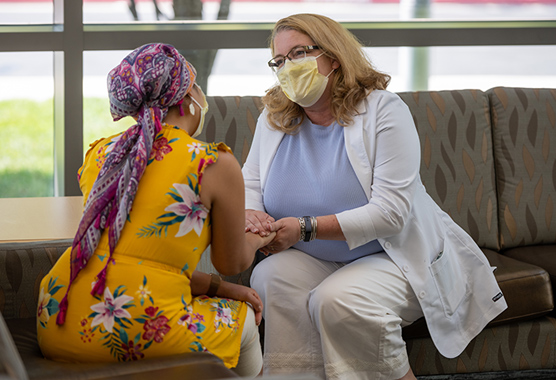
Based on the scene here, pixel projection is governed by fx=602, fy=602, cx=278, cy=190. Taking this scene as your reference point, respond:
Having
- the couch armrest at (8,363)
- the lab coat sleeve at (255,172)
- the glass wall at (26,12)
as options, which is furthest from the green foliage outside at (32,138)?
the couch armrest at (8,363)

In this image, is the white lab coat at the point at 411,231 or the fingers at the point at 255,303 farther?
the white lab coat at the point at 411,231

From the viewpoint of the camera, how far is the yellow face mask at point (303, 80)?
1.89 m

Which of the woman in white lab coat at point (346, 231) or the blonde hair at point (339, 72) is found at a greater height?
the blonde hair at point (339, 72)

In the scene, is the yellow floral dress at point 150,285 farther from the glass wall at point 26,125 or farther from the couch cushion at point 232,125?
the glass wall at point 26,125

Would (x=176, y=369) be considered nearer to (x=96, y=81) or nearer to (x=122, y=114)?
(x=122, y=114)

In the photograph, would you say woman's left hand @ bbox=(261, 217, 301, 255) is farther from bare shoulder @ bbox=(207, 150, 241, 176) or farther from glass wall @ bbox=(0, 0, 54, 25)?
glass wall @ bbox=(0, 0, 54, 25)

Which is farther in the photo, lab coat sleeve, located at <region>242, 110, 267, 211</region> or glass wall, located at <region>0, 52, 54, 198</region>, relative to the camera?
glass wall, located at <region>0, 52, 54, 198</region>

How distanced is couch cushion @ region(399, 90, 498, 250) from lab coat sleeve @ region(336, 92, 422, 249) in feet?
1.78

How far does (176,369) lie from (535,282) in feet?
4.62

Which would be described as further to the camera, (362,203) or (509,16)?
(509,16)

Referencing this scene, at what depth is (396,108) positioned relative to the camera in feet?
6.15

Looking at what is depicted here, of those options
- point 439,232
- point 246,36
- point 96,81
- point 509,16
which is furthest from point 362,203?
point 509,16

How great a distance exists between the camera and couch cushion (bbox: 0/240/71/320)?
171 cm

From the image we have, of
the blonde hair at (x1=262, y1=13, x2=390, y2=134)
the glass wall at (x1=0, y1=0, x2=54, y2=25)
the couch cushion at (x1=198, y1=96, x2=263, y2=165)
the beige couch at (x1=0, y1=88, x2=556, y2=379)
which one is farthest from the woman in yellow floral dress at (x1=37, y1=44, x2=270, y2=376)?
the glass wall at (x1=0, y1=0, x2=54, y2=25)
